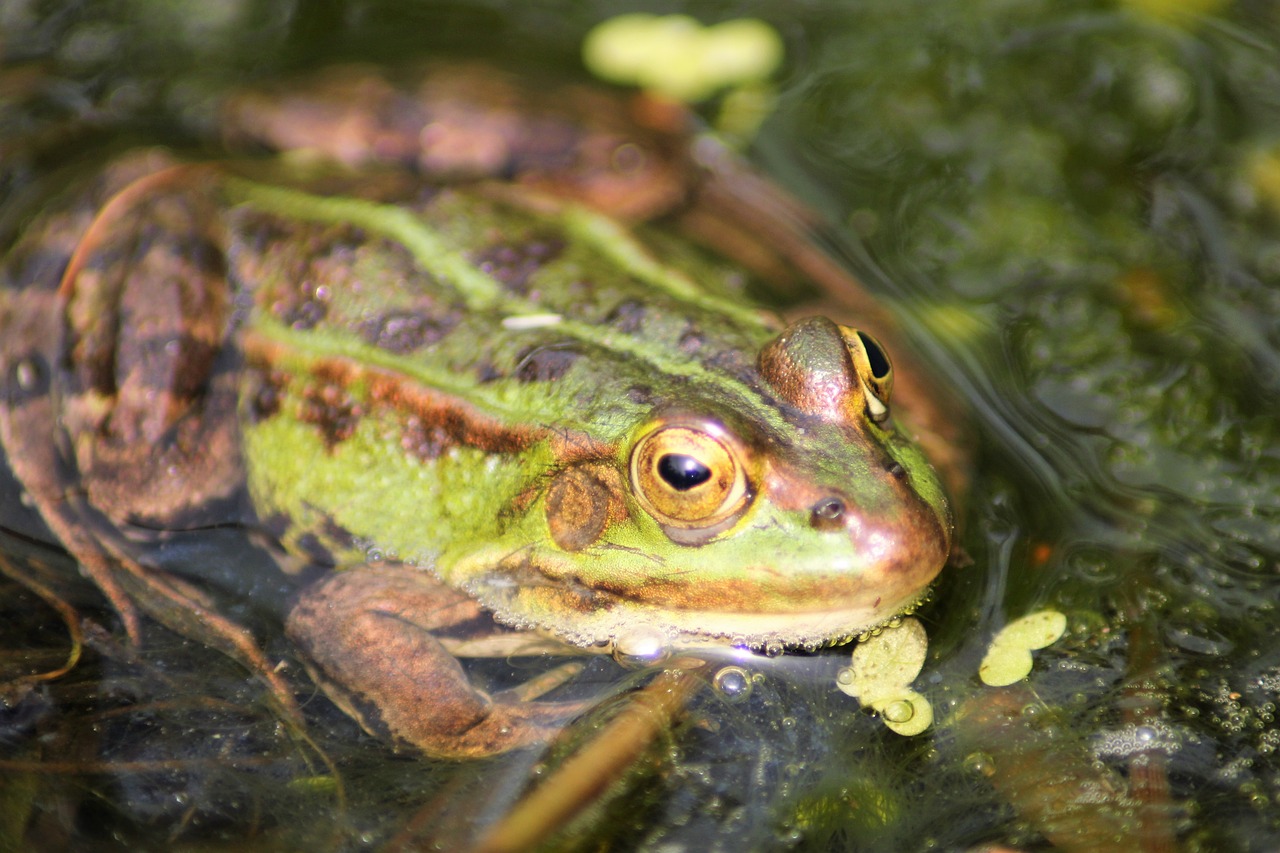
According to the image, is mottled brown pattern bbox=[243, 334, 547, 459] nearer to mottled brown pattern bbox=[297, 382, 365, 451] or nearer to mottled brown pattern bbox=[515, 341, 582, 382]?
mottled brown pattern bbox=[297, 382, 365, 451]

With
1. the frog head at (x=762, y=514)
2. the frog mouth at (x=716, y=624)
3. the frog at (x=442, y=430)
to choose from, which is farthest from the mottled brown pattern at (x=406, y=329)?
the frog mouth at (x=716, y=624)

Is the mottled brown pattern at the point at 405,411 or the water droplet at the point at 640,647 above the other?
the mottled brown pattern at the point at 405,411

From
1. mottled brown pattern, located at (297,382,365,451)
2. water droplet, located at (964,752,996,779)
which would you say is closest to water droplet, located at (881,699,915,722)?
water droplet, located at (964,752,996,779)

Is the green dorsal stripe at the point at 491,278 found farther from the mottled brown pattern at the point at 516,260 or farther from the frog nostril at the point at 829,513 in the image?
the frog nostril at the point at 829,513

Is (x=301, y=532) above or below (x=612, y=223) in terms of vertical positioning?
below

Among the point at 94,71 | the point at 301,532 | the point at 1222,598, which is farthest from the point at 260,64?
the point at 1222,598

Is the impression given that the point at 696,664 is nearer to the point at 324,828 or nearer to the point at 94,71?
the point at 324,828

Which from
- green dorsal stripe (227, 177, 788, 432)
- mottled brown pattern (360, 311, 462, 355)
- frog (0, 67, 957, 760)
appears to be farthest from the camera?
mottled brown pattern (360, 311, 462, 355)
